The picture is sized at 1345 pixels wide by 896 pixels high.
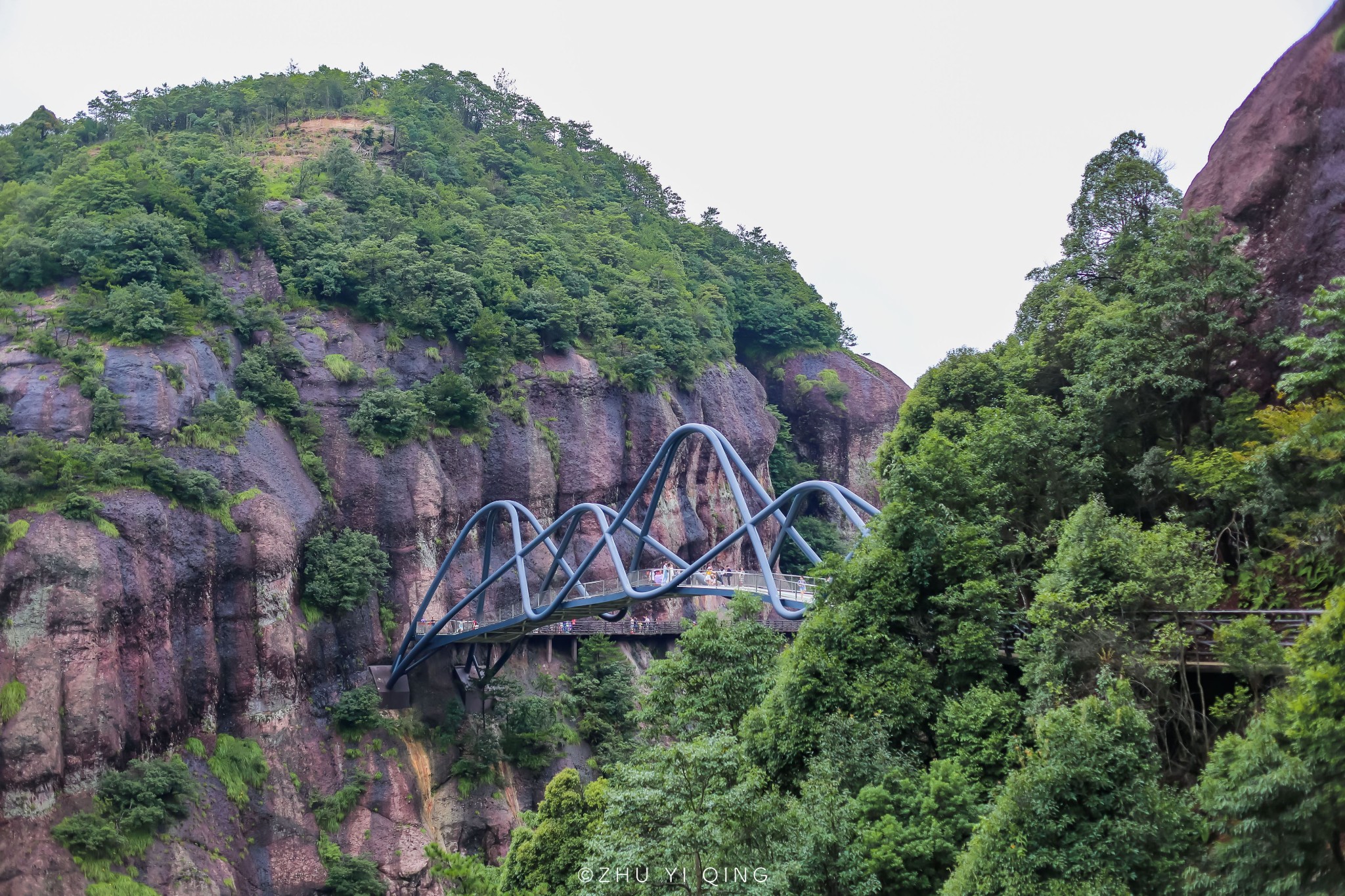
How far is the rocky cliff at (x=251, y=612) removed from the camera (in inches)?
987

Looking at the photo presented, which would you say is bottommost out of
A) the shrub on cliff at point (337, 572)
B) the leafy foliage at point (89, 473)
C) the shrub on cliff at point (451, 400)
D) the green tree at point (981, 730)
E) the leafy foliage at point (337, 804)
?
the leafy foliage at point (337, 804)

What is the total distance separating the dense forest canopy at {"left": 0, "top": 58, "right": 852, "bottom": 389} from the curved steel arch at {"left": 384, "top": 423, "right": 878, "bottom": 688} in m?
9.06

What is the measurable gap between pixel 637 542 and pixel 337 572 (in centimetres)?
985

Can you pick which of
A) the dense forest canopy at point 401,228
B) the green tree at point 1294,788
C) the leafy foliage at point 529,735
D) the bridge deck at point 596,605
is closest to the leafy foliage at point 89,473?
the dense forest canopy at point 401,228

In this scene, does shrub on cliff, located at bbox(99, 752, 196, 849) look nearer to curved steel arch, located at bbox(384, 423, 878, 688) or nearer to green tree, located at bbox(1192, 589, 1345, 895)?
curved steel arch, located at bbox(384, 423, 878, 688)

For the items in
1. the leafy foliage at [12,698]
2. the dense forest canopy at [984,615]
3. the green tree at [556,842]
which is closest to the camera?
the dense forest canopy at [984,615]

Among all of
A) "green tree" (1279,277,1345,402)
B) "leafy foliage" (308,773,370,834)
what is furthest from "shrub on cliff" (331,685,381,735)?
"green tree" (1279,277,1345,402)

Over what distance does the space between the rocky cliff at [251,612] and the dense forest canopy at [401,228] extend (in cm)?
158

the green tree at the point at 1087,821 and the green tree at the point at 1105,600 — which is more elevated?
the green tree at the point at 1105,600

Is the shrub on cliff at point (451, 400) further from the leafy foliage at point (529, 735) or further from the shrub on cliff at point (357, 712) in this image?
the leafy foliage at point (529, 735)

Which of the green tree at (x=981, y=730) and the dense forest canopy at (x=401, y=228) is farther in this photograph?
the dense forest canopy at (x=401, y=228)

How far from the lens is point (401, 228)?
4291 centimetres

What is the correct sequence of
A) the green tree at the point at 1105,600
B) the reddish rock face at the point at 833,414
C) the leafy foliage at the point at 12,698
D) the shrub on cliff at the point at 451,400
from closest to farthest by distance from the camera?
the green tree at the point at 1105,600 → the leafy foliage at the point at 12,698 → the shrub on cliff at the point at 451,400 → the reddish rock face at the point at 833,414

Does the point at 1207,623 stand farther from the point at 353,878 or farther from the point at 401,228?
the point at 401,228
